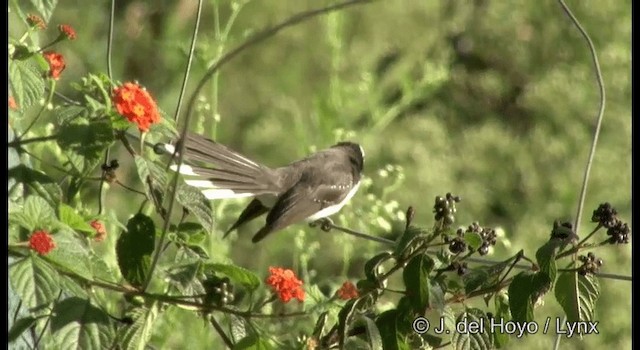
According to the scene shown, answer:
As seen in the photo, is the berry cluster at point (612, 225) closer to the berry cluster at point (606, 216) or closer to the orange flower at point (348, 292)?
the berry cluster at point (606, 216)

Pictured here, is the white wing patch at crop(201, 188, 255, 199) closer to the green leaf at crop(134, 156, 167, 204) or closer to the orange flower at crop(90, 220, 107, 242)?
the orange flower at crop(90, 220, 107, 242)

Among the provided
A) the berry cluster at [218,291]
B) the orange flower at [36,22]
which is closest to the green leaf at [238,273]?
the berry cluster at [218,291]

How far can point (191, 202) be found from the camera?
1.77 m

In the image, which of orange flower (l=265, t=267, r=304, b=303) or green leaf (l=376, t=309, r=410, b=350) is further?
orange flower (l=265, t=267, r=304, b=303)

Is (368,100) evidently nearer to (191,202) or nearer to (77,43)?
(77,43)

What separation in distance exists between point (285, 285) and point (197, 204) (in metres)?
0.26

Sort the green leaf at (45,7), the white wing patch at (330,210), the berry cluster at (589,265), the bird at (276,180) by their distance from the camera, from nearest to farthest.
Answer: the green leaf at (45,7) → the berry cluster at (589,265) → the bird at (276,180) → the white wing patch at (330,210)

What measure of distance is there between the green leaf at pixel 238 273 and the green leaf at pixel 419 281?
24 centimetres

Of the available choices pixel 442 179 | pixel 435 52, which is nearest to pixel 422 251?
pixel 442 179

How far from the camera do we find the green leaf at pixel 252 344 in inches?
70.0

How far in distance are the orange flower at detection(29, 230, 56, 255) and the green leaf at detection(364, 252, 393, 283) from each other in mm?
537

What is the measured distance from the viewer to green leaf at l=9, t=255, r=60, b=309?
154cm

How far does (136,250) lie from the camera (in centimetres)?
178

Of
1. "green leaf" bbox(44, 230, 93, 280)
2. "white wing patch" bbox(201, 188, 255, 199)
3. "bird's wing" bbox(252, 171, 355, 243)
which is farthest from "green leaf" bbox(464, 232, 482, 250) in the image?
"bird's wing" bbox(252, 171, 355, 243)
